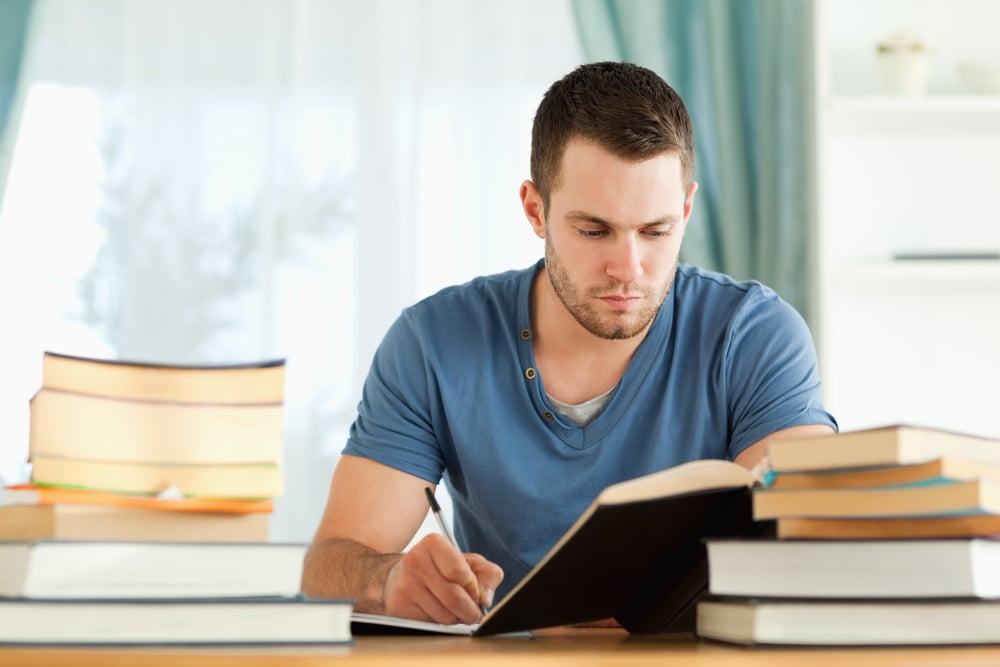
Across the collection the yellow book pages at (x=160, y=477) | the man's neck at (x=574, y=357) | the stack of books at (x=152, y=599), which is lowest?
the stack of books at (x=152, y=599)

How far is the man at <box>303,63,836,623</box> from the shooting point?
1606mm

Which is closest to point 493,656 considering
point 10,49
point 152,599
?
point 152,599

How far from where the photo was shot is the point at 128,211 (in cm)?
315

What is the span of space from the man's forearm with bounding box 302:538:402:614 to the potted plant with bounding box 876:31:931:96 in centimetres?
195

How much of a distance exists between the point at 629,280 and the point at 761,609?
866mm

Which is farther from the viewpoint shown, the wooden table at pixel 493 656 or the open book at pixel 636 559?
the open book at pixel 636 559

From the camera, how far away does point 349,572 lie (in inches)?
58.4

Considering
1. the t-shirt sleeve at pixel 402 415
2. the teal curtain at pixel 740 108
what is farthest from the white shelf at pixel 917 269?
the t-shirt sleeve at pixel 402 415

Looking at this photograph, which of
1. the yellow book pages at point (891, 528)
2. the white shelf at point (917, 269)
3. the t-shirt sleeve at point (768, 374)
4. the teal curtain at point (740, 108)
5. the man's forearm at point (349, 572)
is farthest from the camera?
the teal curtain at point (740, 108)

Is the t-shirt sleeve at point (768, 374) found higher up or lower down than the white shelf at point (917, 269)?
lower down

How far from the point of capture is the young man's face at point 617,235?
1.60 meters

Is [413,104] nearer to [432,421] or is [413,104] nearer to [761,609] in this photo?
[432,421]

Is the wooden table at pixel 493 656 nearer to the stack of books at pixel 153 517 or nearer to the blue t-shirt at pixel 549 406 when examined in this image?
the stack of books at pixel 153 517

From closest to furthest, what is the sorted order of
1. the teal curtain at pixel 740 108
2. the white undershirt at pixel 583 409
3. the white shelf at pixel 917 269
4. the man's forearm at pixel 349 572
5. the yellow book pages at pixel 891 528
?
the yellow book pages at pixel 891 528 < the man's forearm at pixel 349 572 < the white undershirt at pixel 583 409 < the white shelf at pixel 917 269 < the teal curtain at pixel 740 108
